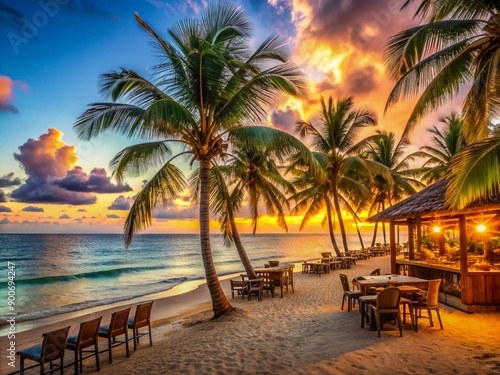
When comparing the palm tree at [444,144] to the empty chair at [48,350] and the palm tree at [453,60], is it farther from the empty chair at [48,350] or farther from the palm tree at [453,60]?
the empty chair at [48,350]

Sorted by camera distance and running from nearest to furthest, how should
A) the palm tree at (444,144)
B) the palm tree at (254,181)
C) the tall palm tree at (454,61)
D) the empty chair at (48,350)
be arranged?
the empty chair at (48,350)
the tall palm tree at (454,61)
the palm tree at (254,181)
the palm tree at (444,144)

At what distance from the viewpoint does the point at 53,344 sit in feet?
16.1

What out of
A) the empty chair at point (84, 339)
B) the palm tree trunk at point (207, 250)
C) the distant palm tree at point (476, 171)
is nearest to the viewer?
the distant palm tree at point (476, 171)

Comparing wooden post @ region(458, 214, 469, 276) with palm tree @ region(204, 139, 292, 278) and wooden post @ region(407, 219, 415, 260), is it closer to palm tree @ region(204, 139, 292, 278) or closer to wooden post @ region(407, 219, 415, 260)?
wooden post @ region(407, 219, 415, 260)

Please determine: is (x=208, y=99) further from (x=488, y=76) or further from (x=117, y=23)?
(x=488, y=76)

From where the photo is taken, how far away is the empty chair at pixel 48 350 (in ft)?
15.7

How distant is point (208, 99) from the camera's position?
8.15 meters

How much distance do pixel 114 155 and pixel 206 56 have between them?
3.74 m

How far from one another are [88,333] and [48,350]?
26.2 inches

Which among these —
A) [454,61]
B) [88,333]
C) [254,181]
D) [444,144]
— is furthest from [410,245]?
[444,144]

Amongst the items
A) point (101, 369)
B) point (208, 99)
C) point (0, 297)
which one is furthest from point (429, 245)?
point (0, 297)

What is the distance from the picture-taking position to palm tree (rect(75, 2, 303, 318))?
791 cm

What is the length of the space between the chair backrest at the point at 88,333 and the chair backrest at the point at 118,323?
326mm

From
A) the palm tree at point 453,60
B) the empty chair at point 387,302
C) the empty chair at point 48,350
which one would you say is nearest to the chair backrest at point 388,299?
the empty chair at point 387,302
